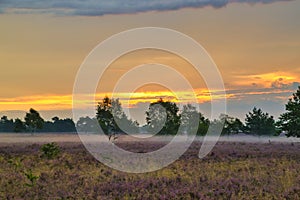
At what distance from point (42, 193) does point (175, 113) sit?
75873 millimetres

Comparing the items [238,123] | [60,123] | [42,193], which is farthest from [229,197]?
[60,123]

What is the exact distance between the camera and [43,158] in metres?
34.8

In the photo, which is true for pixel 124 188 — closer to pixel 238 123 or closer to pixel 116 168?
pixel 116 168

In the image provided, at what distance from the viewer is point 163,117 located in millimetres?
99688

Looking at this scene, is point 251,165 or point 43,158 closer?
point 251,165

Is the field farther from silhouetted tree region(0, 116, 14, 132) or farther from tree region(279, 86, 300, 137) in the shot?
silhouetted tree region(0, 116, 14, 132)

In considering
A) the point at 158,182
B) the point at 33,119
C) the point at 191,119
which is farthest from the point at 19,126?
the point at 158,182

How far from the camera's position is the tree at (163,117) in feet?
304

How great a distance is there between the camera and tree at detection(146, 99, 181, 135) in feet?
304

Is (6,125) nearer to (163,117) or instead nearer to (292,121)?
(163,117)

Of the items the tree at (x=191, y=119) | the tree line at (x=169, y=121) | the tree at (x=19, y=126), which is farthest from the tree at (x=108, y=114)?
the tree at (x=19, y=126)

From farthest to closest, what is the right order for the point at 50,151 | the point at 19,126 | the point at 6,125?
the point at 6,125
the point at 19,126
the point at 50,151

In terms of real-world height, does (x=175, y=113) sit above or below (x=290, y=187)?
above

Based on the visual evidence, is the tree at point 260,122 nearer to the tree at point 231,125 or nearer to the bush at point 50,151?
the tree at point 231,125
